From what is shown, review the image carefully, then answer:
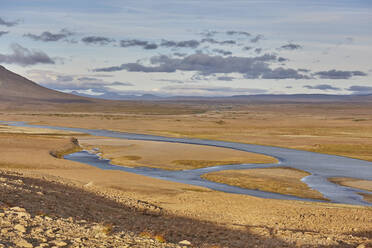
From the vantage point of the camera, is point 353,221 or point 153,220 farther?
point 353,221

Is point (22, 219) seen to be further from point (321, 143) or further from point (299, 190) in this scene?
point (321, 143)

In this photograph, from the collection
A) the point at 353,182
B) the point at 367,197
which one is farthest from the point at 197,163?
the point at 367,197

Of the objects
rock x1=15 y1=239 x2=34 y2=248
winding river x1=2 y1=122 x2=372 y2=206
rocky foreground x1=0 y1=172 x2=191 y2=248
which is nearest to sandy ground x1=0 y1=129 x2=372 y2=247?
rocky foreground x1=0 y1=172 x2=191 y2=248

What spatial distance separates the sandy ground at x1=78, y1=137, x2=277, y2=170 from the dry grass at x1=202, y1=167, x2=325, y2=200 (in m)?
5.96

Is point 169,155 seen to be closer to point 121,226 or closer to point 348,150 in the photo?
point 348,150

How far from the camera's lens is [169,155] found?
163 feet

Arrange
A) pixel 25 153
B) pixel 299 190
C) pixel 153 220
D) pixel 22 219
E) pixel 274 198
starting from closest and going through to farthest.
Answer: pixel 22 219
pixel 153 220
pixel 274 198
pixel 299 190
pixel 25 153

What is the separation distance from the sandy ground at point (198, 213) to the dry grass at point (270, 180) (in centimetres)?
453

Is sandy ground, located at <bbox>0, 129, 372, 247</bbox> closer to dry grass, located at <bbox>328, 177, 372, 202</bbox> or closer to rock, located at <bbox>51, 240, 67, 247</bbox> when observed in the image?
rock, located at <bbox>51, 240, 67, 247</bbox>

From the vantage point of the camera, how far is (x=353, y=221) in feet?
73.2

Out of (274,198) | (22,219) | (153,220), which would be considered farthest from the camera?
(274,198)

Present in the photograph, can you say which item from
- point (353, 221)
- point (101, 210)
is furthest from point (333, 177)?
point (101, 210)

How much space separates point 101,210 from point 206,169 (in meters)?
22.2

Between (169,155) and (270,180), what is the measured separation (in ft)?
55.2
